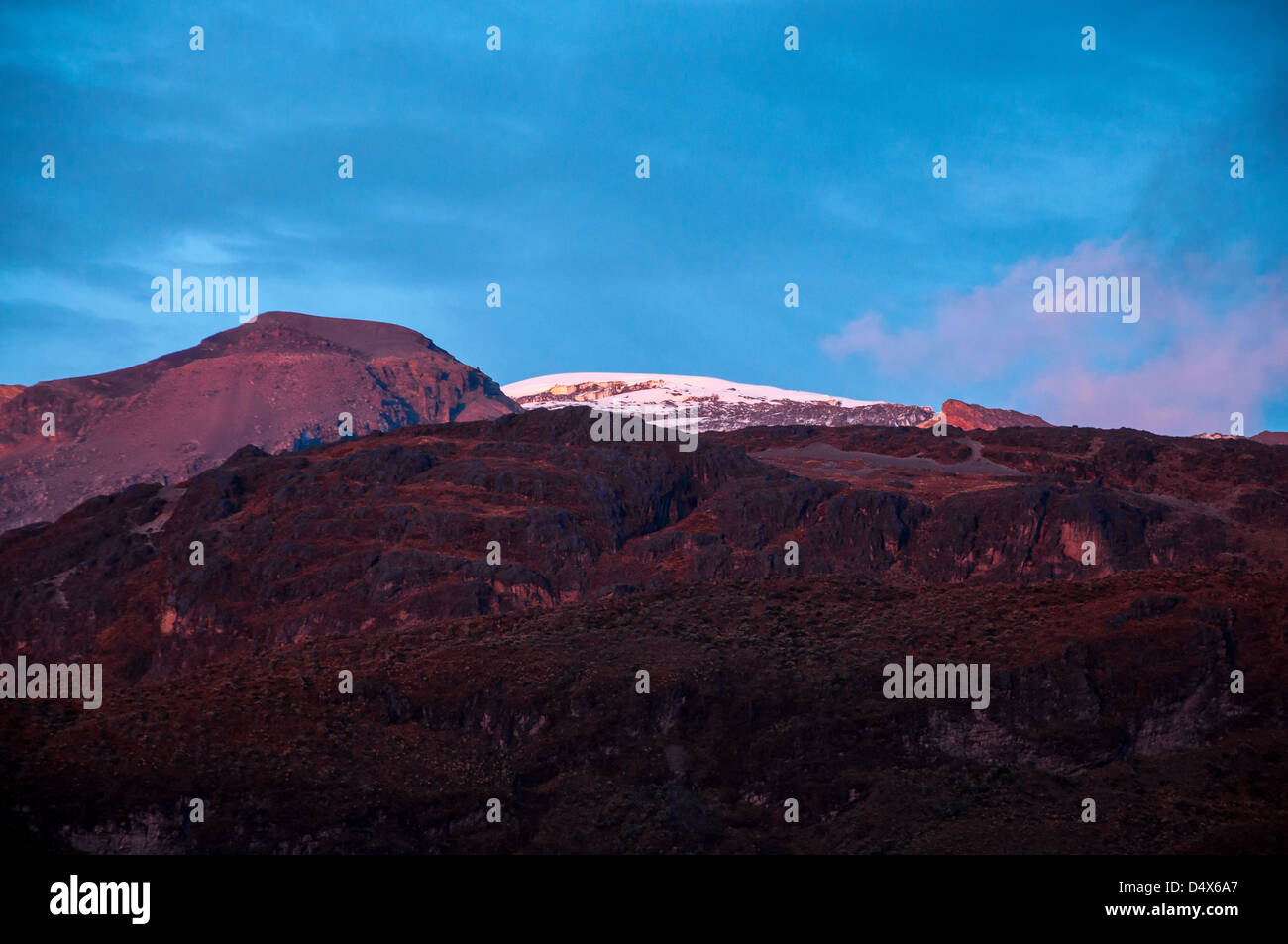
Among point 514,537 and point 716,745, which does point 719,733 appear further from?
A: point 514,537

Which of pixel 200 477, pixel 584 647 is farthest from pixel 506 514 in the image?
pixel 584 647

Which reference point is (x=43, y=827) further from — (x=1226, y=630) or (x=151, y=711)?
(x=1226, y=630)

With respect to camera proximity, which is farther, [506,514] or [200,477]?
[200,477]
